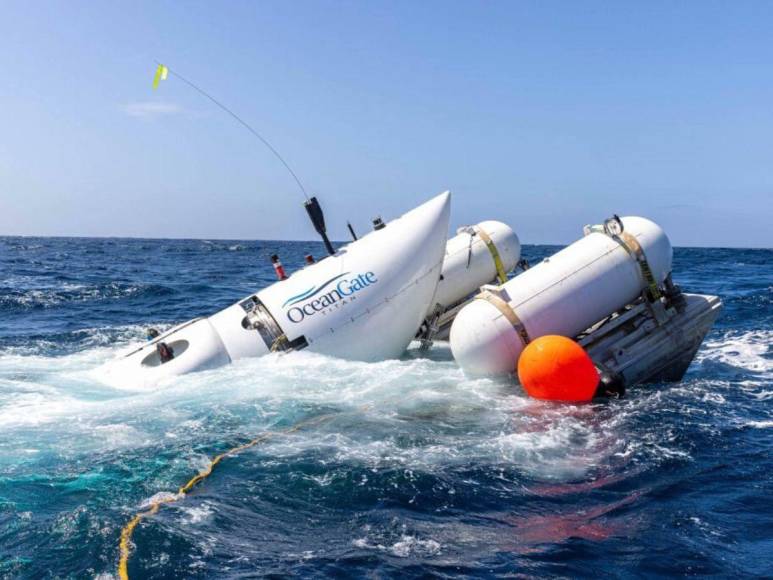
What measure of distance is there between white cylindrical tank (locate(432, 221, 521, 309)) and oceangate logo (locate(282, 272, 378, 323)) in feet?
6.37

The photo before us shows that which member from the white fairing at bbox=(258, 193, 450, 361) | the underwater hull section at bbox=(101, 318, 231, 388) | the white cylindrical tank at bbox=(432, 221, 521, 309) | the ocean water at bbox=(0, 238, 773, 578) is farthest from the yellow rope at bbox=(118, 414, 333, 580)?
the white cylindrical tank at bbox=(432, 221, 521, 309)

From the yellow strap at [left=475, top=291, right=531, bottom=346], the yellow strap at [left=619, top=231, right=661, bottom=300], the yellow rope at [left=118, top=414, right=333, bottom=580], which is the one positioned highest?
the yellow strap at [left=619, top=231, right=661, bottom=300]

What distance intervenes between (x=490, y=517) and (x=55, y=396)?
22.9 feet

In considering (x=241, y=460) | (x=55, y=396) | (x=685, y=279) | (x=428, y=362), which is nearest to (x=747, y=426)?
(x=428, y=362)

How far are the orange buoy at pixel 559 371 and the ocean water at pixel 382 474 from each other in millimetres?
232

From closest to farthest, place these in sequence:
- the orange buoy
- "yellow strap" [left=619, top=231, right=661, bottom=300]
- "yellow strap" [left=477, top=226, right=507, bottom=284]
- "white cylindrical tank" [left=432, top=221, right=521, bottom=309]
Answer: the orange buoy
"yellow strap" [left=619, top=231, right=661, bottom=300]
"white cylindrical tank" [left=432, top=221, right=521, bottom=309]
"yellow strap" [left=477, top=226, right=507, bottom=284]

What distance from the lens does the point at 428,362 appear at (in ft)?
36.7

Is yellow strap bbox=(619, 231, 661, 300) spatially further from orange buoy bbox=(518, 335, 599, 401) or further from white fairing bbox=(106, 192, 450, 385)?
white fairing bbox=(106, 192, 450, 385)

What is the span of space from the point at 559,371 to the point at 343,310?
3809mm

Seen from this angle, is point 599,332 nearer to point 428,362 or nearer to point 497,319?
point 497,319

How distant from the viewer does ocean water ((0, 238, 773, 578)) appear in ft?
15.7

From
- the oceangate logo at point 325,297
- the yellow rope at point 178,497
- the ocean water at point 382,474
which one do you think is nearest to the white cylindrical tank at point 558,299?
the ocean water at point 382,474

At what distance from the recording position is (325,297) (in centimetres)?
1065

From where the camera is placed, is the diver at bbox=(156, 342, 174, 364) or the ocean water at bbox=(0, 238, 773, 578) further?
the diver at bbox=(156, 342, 174, 364)
